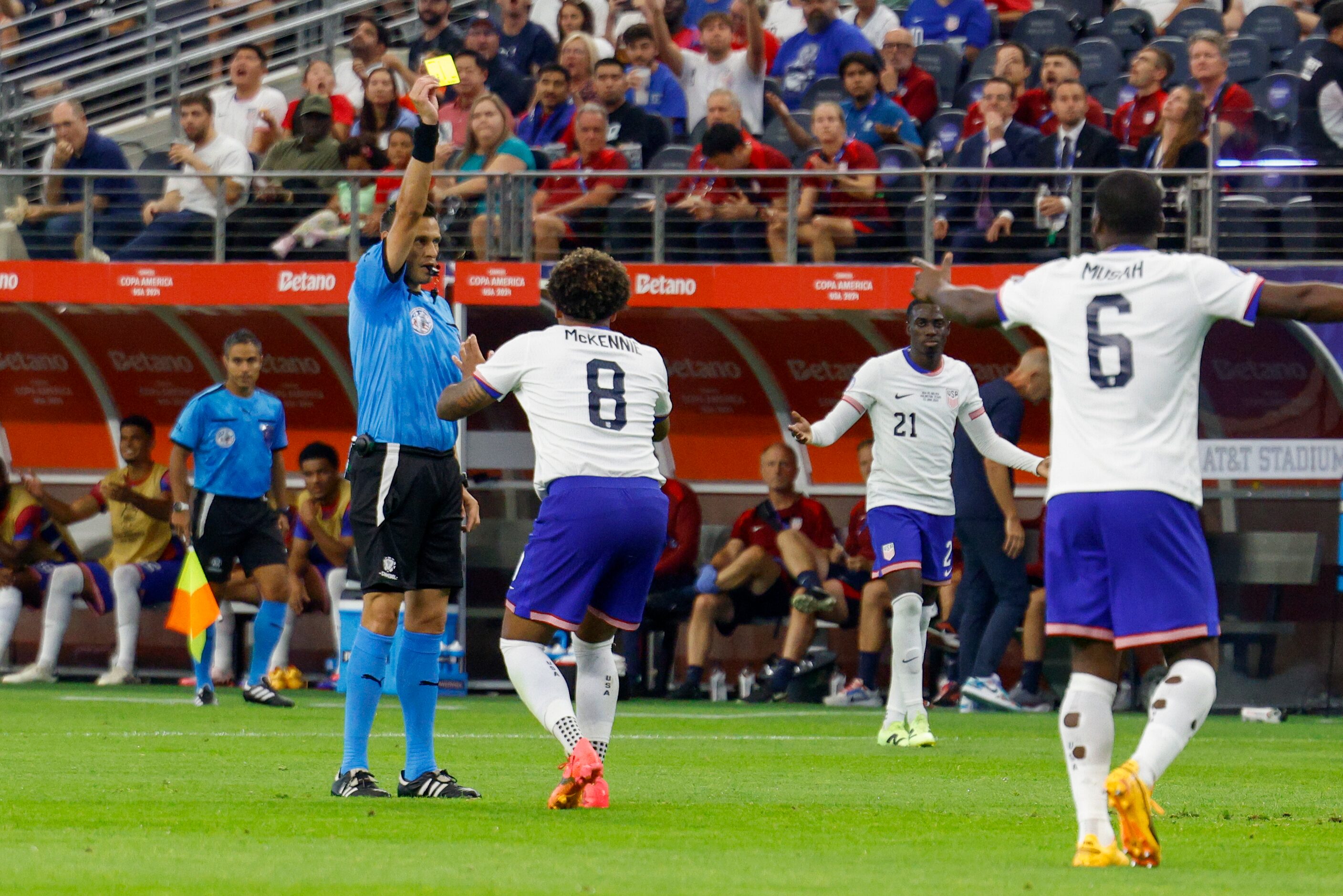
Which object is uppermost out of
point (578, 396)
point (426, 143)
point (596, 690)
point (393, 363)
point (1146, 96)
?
point (1146, 96)

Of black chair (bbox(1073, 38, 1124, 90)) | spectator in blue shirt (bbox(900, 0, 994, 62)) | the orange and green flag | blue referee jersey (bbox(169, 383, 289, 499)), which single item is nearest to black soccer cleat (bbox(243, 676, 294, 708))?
the orange and green flag

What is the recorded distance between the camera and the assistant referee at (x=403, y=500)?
7.55m

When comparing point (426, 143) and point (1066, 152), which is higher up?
point (1066, 152)

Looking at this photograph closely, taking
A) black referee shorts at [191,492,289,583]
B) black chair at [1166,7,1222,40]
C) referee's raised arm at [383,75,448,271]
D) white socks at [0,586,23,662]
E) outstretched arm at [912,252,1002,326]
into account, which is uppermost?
black chair at [1166,7,1222,40]

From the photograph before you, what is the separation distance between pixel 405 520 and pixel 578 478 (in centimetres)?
79

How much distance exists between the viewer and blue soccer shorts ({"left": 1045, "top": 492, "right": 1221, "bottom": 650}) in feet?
18.8

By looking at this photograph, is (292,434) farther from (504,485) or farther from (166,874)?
(166,874)

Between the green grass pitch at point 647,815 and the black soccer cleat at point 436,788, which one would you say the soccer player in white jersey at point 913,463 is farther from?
the black soccer cleat at point 436,788

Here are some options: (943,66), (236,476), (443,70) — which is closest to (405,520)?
(443,70)

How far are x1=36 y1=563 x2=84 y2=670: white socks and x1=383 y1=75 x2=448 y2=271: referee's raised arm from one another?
968 centimetres

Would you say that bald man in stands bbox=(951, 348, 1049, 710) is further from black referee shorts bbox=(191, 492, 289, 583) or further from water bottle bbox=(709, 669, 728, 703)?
black referee shorts bbox=(191, 492, 289, 583)

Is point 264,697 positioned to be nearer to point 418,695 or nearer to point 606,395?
point 418,695

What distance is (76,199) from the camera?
1662 centimetres

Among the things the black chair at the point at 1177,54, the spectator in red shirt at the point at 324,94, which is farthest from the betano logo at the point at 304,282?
the black chair at the point at 1177,54
